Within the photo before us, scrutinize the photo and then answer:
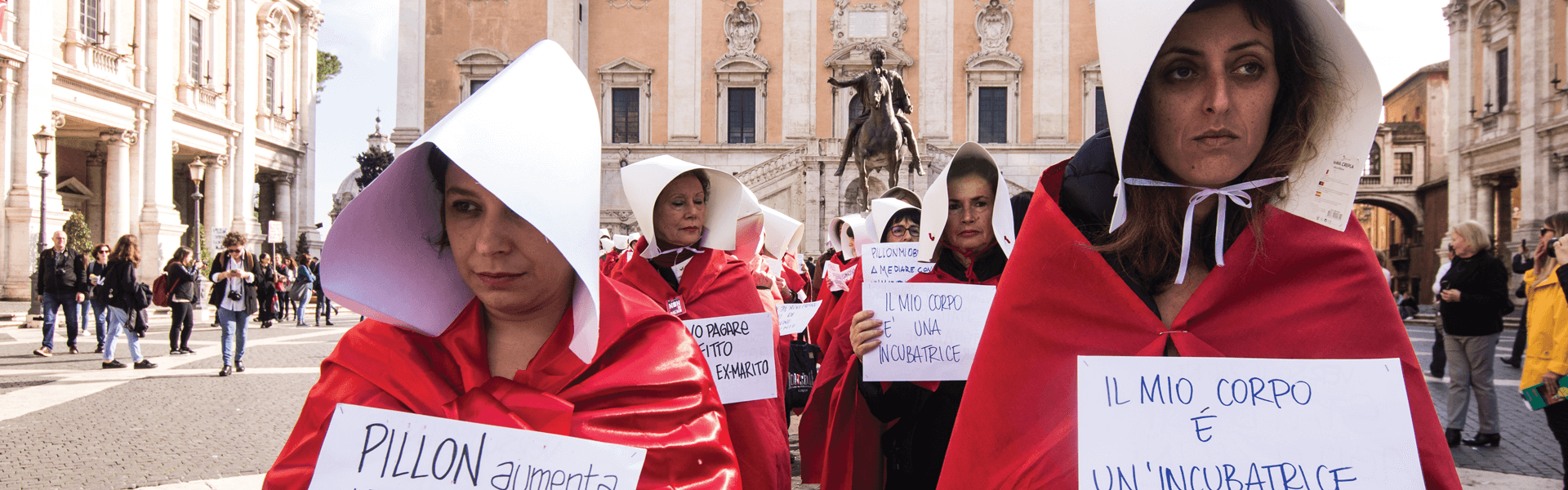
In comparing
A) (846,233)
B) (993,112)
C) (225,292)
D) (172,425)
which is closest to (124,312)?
(225,292)

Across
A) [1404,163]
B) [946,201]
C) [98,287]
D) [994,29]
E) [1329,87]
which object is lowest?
[98,287]

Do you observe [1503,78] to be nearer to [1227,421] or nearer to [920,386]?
[920,386]

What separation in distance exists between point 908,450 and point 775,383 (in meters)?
0.62

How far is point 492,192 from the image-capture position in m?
1.45

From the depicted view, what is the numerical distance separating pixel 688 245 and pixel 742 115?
31.5 m

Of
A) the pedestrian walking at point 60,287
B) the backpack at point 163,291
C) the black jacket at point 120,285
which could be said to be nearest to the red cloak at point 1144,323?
the black jacket at point 120,285

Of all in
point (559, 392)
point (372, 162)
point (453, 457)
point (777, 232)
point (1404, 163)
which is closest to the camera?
point (453, 457)

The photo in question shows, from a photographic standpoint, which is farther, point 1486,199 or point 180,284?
point 1486,199

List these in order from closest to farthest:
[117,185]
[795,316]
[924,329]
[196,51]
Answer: [924,329] < [795,316] < [117,185] < [196,51]

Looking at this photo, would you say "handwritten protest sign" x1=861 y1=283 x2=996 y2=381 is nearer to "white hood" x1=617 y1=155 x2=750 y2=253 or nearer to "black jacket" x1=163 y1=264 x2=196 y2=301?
"white hood" x1=617 y1=155 x2=750 y2=253

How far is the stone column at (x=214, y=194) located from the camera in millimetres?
29625

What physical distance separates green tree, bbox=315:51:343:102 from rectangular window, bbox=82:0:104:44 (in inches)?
952

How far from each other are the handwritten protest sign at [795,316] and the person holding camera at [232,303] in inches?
276

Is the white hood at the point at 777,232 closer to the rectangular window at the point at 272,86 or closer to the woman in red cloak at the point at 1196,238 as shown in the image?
the woman in red cloak at the point at 1196,238
